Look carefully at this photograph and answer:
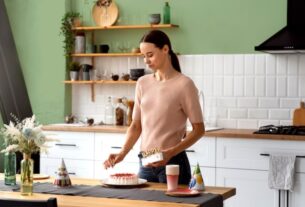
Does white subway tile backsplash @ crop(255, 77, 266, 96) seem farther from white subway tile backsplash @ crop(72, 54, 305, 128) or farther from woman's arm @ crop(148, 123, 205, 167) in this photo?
woman's arm @ crop(148, 123, 205, 167)

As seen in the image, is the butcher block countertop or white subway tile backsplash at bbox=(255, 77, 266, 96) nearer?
the butcher block countertop

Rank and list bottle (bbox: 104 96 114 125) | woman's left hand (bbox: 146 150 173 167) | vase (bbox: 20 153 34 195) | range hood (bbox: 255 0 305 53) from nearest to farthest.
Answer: vase (bbox: 20 153 34 195) < woman's left hand (bbox: 146 150 173 167) < range hood (bbox: 255 0 305 53) < bottle (bbox: 104 96 114 125)

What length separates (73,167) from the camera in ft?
20.0

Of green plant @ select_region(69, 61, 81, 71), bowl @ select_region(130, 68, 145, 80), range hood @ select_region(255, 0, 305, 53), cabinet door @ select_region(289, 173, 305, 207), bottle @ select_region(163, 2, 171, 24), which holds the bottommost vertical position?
cabinet door @ select_region(289, 173, 305, 207)

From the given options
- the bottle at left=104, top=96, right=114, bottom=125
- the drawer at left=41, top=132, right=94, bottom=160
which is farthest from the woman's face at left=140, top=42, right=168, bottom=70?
the bottle at left=104, top=96, right=114, bottom=125

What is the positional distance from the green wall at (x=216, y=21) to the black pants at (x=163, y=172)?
237cm

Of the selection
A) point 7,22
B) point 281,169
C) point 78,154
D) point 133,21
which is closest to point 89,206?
point 281,169

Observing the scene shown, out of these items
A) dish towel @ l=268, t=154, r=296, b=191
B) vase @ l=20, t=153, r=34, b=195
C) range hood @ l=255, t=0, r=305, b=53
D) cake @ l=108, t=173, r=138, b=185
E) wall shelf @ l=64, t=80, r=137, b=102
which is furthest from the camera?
wall shelf @ l=64, t=80, r=137, b=102

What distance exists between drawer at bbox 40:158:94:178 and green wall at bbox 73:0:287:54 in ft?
4.20

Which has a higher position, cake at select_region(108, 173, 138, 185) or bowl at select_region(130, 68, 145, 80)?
bowl at select_region(130, 68, 145, 80)

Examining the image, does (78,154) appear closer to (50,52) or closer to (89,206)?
(50,52)

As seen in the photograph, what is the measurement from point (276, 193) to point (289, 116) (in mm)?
869

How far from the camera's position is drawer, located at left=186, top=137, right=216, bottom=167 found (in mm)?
5512

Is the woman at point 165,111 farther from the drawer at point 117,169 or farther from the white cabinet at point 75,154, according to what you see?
the white cabinet at point 75,154
